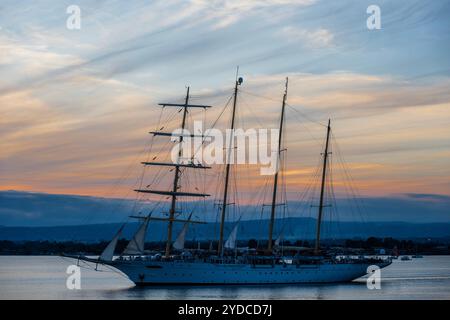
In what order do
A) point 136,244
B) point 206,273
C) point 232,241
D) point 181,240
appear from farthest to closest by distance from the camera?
point 232,241 < point 206,273 < point 181,240 < point 136,244

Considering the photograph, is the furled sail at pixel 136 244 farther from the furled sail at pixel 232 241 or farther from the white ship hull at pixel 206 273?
the furled sail at pixel 232 241

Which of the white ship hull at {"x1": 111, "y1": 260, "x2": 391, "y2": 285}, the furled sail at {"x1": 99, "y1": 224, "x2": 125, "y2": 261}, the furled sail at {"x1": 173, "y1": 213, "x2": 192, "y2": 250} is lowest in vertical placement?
the white ship hull at {"x1": 111, "y1": 260, "x2": 391, "y2": 285}

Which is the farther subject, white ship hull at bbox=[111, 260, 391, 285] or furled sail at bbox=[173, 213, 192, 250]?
white ship hull at bbox=[111, 260, 391, 285]

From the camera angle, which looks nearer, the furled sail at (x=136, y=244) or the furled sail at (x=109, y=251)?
the furled sail at (x=136, y=244)

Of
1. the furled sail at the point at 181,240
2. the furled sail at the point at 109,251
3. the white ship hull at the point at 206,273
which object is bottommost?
the white ship hull at the point at 206,273

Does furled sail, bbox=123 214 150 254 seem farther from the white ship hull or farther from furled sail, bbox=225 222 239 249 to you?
furled sail, bbox=225 222 239 249

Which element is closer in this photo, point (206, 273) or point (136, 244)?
point (136, 244)

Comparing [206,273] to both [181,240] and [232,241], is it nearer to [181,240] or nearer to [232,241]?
[232,241]

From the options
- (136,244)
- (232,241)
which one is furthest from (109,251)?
(232,241)

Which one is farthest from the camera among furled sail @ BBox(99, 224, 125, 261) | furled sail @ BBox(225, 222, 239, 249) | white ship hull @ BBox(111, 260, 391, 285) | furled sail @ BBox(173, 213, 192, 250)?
furled sail @ BBox(225, 222, 239, 249)

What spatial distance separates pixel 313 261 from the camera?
87.6 meters
